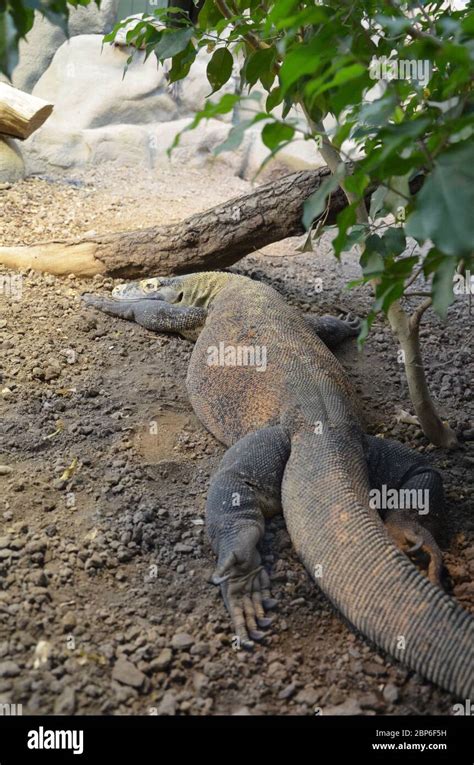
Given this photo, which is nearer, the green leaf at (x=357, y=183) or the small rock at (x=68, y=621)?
the green leaf at (x=357, y=183)

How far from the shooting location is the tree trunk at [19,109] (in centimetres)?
758

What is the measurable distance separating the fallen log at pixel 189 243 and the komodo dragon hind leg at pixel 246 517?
2.33m

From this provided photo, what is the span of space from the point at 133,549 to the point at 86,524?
0.94 feet

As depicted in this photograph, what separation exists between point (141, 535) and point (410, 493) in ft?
4.30

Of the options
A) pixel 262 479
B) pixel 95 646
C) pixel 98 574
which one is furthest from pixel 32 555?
pixel 262 479

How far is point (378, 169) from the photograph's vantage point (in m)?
1.74

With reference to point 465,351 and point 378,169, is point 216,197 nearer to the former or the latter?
point 465,351

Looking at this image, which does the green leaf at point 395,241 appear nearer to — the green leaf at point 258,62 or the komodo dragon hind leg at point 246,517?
the green leaf at point 258,62

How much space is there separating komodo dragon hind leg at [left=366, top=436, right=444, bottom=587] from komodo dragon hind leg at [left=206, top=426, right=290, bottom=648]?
50 centimetres

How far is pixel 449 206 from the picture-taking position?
1.55m

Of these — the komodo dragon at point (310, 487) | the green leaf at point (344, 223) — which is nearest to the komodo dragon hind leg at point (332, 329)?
the komodo dragon at point (310, 487)

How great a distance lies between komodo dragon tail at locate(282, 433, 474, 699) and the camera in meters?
2.56

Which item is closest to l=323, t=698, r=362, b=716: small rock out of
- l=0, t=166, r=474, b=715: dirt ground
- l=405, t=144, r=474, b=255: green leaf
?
l=0, t=166, r=474, b=715: dirt ground

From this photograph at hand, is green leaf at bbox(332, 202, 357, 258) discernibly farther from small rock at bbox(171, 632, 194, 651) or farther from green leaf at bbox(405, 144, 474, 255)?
small rock at bbox(171, 632, 194, 651)
